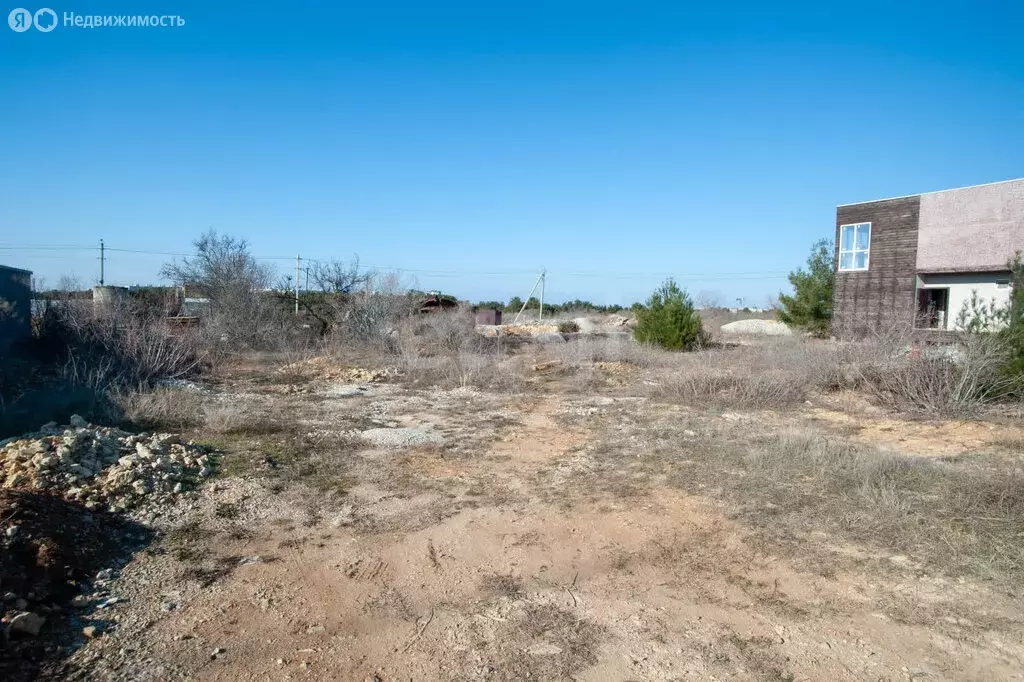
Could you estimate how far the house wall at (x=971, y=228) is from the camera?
1762cm

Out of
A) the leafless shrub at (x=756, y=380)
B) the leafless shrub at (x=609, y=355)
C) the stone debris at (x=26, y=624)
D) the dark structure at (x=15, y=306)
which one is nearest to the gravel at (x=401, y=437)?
the stone debris at (x=26, y=624)

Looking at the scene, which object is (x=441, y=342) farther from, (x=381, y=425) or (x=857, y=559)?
(x=857, y=559)

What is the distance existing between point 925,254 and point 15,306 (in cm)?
2566

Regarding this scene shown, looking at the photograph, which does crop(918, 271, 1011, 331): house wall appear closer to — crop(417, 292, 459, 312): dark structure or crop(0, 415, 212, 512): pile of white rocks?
crop(417, 292, 459, 312): dark structure

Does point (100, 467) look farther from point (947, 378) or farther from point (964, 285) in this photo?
point (964, 285)

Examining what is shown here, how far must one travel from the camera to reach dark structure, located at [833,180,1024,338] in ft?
58.8

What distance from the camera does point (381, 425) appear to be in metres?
9.87

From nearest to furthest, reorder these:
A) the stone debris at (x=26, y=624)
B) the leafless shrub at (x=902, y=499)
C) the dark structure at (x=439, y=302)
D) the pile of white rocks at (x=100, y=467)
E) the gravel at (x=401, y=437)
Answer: the stone debris at (x=26, y=624) → the leafless shrub at (x=902, y=499) → the pile of white rocks at (x=100, y=467) → the gravel at (x=401, y=437) → the dark structure at (x=439, y=302)

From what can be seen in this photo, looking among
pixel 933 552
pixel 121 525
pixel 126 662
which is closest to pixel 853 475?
pixel 933 552

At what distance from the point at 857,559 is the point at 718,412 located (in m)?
6.44

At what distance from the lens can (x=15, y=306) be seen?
48.9 ft

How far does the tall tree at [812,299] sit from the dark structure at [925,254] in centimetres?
774

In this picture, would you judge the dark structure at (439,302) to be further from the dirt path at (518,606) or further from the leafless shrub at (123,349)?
the dirt path at (518,606)

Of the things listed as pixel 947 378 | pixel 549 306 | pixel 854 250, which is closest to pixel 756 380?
pixel 947 378
